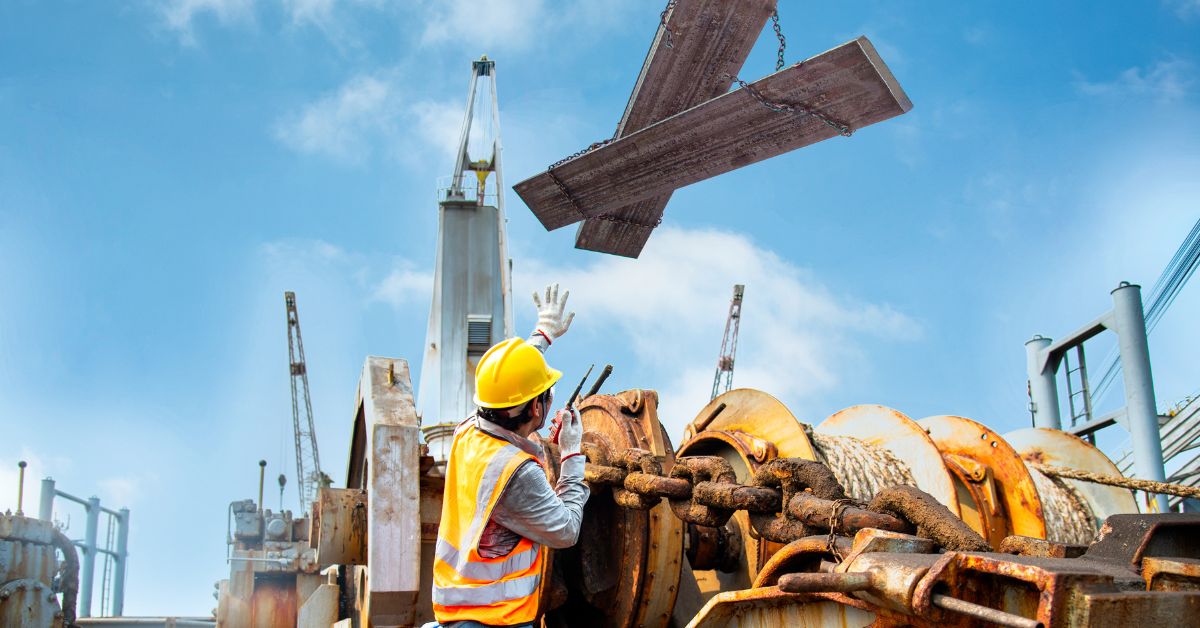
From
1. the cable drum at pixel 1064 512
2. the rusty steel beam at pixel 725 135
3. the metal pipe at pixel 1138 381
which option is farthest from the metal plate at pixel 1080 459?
the metal pipe at pixel 1138 381

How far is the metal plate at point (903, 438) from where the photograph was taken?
596 cm

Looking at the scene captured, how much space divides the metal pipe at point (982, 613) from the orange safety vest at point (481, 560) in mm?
1634

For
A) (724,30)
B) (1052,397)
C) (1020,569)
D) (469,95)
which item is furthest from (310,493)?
(1020,569)

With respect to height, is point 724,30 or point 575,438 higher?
point 724,30

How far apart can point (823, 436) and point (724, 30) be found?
131 inches

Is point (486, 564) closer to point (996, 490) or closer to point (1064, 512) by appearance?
point (996, 490)

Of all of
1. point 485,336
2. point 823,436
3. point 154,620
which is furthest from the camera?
point 485,336

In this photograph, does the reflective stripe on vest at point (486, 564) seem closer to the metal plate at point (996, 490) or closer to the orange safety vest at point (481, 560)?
the orange safety vest at point (481, 560)

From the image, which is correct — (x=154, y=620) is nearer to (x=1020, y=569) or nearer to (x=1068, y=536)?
(x=1068, y=536)

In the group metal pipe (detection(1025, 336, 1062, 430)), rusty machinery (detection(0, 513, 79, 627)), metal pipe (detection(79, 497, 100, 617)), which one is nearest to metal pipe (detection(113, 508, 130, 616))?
metal pipe (detection(79, 497, 100, 617))

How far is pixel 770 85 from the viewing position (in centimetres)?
732

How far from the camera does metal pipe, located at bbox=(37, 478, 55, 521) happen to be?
2408 centimetres

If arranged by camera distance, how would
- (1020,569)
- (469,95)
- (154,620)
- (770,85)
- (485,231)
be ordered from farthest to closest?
(469,95) → (485,231) → (154,620) → (770,85) → (1020,569)

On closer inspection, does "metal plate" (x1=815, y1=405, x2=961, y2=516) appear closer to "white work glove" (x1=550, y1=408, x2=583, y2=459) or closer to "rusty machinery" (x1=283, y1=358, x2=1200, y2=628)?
"rusty machinery" (x1=283, y1=358, x2=1200, y2=628)
